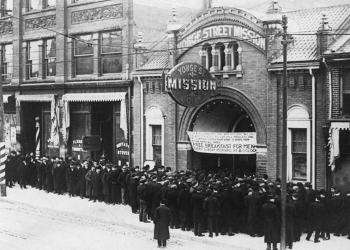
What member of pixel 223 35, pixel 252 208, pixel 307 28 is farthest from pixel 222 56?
pixel 252 208

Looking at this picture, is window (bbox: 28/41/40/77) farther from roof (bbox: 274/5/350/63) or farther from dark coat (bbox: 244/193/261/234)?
dark coat (bbox: 244/193/261/234)

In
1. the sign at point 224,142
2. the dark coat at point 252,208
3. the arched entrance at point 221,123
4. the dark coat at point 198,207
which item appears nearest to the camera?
the dark coat at point 252,208

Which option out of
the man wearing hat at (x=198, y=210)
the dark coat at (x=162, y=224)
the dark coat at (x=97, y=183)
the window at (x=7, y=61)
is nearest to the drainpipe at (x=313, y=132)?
the man wearing hat at (x=198, y=210)

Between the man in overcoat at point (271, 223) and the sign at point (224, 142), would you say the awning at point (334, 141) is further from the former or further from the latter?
the man in overcoat at point (271, 223)

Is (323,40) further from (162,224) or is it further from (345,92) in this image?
(162,224)

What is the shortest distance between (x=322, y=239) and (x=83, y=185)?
38.1 feet

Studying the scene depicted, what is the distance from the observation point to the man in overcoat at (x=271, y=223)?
1465cm

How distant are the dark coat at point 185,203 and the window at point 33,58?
17.5 meters

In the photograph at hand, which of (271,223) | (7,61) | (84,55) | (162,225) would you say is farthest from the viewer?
(7,61)

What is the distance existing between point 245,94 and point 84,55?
37.2 ft

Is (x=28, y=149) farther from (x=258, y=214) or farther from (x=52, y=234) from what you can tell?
(x=258, y=214)

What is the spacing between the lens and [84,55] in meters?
28.5

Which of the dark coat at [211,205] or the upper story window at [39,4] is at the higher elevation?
the upper story window at [39,4]

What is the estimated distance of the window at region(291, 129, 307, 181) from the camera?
19.3 m
